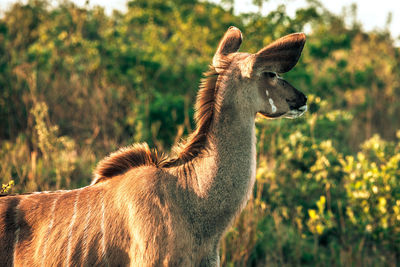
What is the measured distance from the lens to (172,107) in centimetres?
824

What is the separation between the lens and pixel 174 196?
2879mm

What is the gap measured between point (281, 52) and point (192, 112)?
5.63m

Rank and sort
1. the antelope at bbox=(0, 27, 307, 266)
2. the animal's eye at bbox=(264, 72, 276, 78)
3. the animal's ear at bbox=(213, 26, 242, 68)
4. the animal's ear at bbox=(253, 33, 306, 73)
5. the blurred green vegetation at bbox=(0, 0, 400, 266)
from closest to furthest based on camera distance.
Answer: the antelope at bbox=(0, 27, 307, 266) → the animal's ear at bbox=(253, 33, 306, 73) → the animal's eye at bbox=(264, 72, 276, 78) → the animal's ear at bbox=(213, 26, 242, 68) → the blurred green vegetation at bbox=(0, 0, 400, 266)

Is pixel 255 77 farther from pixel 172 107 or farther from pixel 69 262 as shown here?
pixel 172 107

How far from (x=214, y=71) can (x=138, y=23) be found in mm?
10923

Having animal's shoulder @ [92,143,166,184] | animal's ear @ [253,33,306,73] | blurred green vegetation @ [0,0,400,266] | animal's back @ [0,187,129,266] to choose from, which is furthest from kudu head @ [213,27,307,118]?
blurred green vegetation @ [0,0,400,266]

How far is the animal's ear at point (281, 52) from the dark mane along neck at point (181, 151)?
31cm

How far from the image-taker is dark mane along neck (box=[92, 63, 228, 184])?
308cm

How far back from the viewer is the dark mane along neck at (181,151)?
308cm

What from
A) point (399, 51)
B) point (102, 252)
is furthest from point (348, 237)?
point (399, 51)

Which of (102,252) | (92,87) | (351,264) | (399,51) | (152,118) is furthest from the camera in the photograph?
(399,51)

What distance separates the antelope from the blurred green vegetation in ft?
1.87

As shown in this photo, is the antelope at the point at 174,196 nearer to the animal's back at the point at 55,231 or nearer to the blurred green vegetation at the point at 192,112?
the animal's back at the point at 55,231

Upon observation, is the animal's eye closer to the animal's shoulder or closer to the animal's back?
the animal's shoulder
